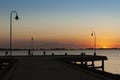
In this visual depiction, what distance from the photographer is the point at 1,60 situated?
2127 inches

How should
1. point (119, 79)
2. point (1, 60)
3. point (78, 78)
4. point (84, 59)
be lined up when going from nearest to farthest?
point (119, 79) < point (78, 78) < point (1, 60) < point (84, 59)

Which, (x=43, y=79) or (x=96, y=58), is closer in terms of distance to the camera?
(x=43, y=79)

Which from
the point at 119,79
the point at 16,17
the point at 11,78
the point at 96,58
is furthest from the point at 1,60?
the point at 119,79

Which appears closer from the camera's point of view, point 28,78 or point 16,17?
point 28,78

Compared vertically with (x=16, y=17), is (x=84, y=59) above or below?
below

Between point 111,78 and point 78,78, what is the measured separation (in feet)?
6.50

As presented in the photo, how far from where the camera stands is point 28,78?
24.3m

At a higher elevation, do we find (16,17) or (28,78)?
(16,17)

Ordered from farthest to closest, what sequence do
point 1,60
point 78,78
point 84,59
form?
point 84,59
point 1,60
point 78,78

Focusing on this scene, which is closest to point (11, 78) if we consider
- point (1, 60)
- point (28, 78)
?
point (28, 78)

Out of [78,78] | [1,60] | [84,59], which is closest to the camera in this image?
[78,78]

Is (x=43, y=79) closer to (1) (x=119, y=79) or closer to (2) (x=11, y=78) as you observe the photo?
(2) (x=11, y=78)

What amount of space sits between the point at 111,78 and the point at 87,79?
4.97ft

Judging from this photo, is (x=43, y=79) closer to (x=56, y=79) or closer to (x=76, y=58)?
(x=56, y=79)
